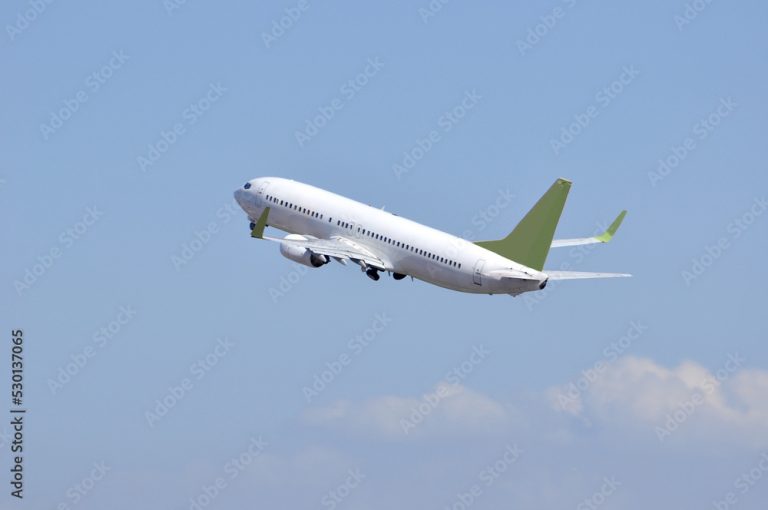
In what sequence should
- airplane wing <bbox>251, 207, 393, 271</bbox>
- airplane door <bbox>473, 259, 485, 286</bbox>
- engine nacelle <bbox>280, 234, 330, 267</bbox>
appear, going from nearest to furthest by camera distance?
airplane door <bbox>473, 259, 485, 286</bbox>, airplane wing <bbox>251, 207, 393, 271</bbox>, engine nacelle <bbox>280, 234, 330, 267</bbox>

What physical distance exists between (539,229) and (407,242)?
36.3 ft

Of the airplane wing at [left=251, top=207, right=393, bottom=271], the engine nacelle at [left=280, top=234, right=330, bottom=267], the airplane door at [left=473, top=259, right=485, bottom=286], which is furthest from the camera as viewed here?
the engine nacelle at [left=280, top=234, right=330, bottom=267]

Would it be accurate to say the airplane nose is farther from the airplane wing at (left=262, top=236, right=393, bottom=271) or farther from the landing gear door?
the airplane wing at (left=262, top=236, right=393, bottom=271)

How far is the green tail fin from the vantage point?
122m

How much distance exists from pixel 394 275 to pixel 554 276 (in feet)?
47.7

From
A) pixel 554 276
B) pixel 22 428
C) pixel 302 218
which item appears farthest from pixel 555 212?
pixel 22 428

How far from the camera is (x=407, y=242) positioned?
420 feet

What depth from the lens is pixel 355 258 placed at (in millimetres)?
128750

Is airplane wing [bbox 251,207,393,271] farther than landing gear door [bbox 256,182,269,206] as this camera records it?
No

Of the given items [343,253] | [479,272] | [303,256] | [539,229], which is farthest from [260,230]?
[539,229]

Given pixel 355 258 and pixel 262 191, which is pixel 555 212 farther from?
→ pixel 262 191

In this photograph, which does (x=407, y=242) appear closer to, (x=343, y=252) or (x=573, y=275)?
(x=343, y=252)

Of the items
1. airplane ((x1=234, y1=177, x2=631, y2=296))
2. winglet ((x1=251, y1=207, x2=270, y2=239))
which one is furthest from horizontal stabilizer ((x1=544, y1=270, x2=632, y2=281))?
winglet ((x1=251, y1=207, x2=270, y2=239))

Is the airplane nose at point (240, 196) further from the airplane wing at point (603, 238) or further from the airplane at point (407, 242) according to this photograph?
the airplane wing at point (603, 238)
